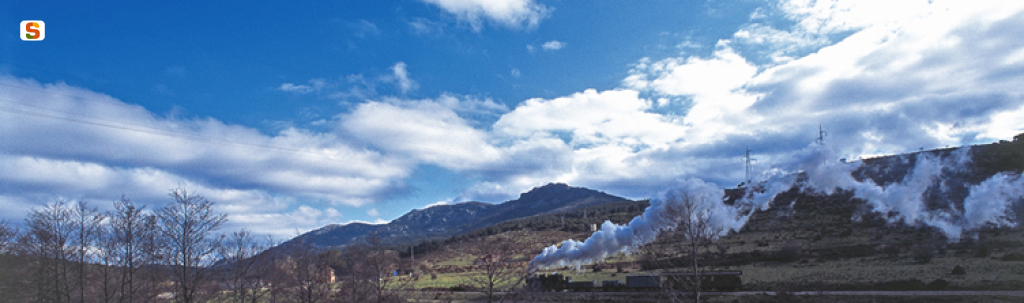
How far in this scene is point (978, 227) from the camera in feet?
280

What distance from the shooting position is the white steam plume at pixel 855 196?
75.1 metres

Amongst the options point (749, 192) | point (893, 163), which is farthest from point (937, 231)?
point (893, 163)

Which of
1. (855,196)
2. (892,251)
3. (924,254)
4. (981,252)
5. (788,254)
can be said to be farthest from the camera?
(855,196)

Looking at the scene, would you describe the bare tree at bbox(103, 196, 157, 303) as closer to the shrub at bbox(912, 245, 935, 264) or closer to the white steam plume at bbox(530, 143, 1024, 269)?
the white steam plume at bbox(530, 143, 1024, 269)

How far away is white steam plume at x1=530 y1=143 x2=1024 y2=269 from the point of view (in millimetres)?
75062

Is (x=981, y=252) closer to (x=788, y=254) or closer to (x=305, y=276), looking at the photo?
(x=788, y=254)

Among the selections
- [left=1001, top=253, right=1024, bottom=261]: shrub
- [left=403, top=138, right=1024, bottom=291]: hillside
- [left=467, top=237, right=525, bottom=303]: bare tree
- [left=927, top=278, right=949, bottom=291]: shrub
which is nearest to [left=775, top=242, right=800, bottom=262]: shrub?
[left=403, top=138, right=1024, bottom=291]: hillside

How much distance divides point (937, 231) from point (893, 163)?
71595 millimetres

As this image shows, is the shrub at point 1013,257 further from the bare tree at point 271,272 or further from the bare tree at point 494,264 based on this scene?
the bare tree at point 271,272

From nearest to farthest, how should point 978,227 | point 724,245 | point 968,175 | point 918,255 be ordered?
1. point 918,255
2. point 978,227
3. point 724,245
4. point 968,175

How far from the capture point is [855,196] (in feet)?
405

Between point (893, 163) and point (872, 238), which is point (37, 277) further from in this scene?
point (893, 163)

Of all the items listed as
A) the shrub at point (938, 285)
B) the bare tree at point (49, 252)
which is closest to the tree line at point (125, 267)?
the bare tree at point (49, 252)

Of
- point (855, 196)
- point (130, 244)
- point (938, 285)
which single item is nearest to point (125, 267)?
point (130, 244)
